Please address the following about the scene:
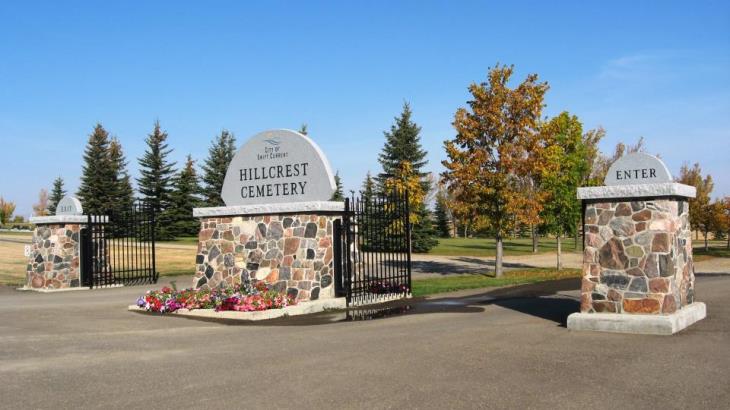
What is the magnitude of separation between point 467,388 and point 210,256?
10392mm

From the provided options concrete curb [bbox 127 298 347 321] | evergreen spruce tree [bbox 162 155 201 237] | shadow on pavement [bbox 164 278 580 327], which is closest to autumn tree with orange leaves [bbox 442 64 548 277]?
shadow on pavement [bbox 164 278 580 327]

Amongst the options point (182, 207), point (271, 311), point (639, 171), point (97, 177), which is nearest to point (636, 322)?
point (639, 171)

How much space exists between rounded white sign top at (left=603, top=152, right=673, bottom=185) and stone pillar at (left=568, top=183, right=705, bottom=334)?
0.95 ft

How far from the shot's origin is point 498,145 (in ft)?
78.5

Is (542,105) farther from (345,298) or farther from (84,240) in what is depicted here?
(84,240)

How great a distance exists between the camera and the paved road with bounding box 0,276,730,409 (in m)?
6.26

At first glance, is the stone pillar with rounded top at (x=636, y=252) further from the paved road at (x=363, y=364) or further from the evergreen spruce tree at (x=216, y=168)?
the evergreen spruce tree at (x=216, y=168)

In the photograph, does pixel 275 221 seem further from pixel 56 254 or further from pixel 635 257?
pixel 56 254

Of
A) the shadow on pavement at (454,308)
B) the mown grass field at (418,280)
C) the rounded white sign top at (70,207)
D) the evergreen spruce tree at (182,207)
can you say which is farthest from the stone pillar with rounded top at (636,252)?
the evergreen spruce tree at (182,207)

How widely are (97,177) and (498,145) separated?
1660 inches

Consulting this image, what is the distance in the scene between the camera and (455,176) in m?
24.0

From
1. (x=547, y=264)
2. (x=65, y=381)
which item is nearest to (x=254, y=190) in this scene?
(x=65, y=381)

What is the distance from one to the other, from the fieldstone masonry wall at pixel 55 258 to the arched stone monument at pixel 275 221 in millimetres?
6844

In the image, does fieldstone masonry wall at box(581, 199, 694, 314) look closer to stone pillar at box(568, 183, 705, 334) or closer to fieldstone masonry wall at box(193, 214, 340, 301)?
stone pillar at box(568, 183, 705, 334)
